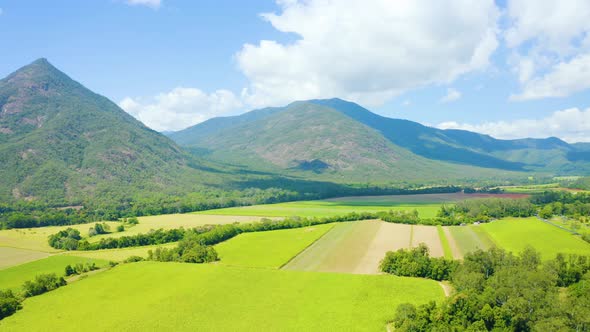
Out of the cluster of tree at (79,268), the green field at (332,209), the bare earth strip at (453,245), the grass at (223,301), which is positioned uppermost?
the green field at (332,209)

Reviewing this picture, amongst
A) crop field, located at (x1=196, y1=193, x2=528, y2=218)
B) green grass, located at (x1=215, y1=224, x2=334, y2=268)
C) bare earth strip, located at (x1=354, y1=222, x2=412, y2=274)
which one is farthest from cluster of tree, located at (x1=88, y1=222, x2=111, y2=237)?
bare earth strip, located at (x1=354, y1=222, x2=412, y2=274)

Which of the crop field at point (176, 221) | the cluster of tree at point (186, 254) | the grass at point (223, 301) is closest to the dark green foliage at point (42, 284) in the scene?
the grass at point (223, 301)

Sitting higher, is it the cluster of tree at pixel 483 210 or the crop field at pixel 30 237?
the cluster of tree at pixel 483 210

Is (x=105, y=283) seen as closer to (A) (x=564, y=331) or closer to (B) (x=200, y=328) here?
(B) (x=200, y=328)

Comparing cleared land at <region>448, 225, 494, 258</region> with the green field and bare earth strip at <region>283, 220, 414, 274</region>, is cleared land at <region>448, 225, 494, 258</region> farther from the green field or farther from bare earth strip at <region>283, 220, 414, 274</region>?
the green field

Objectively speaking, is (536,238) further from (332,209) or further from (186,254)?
(186,254)

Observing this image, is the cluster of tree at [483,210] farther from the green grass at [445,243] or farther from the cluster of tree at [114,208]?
the cluster of tree at [114,208]

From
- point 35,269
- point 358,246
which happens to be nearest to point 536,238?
point 358,246
